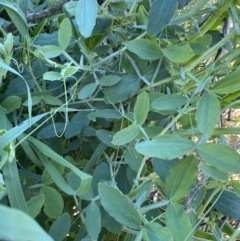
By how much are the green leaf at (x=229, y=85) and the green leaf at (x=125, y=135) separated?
84 mm

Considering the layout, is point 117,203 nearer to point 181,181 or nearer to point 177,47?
point 181,181

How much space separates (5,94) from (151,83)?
0.52 ft

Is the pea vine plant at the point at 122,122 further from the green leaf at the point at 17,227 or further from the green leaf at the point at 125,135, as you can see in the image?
the green leaf at the point at 17,227

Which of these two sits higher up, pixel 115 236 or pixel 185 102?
pixel 185 102

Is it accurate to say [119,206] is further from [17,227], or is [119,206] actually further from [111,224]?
[17,227]

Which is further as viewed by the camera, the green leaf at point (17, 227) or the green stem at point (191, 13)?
the green stem at point (191, 13)

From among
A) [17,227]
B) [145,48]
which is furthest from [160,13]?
[17,227]

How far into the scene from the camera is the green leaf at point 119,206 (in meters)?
0.33

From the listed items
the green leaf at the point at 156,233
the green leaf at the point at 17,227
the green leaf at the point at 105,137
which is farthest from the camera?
the green leaf at the point at 105,137

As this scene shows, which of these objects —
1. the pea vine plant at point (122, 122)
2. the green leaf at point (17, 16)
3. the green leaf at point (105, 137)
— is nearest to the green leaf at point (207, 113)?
the pea vine plant at point (122, 122)

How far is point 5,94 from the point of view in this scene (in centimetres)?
43

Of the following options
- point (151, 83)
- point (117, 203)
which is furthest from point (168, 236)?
point (151, 83)

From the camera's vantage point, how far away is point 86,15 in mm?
385

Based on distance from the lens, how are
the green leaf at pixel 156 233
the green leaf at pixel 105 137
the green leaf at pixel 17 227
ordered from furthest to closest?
1. the green leaf at pixel 105 137
2. the green leaf at pixel 156 233
3. the green leaf at pixel 17 227
